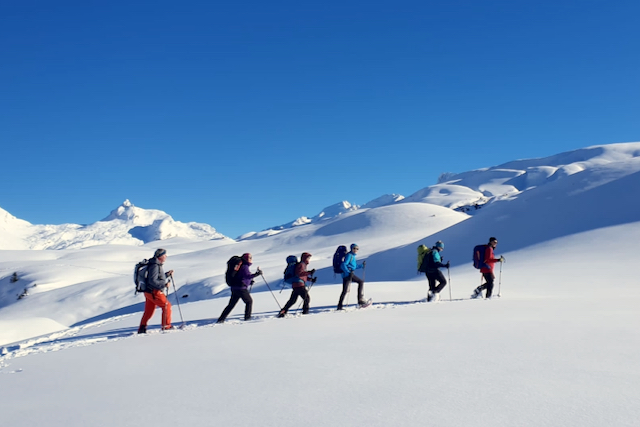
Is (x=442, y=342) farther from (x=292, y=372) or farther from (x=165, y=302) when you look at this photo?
(x=165, y=302)

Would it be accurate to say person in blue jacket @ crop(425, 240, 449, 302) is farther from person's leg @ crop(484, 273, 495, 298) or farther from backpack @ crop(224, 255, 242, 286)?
backpack @ crop(224, 255, 242, 286)

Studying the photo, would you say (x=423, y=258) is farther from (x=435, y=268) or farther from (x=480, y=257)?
(x=480, y=257)

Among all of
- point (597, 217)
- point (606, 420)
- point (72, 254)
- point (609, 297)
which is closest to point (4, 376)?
point (606, 420)

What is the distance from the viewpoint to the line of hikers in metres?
10.3

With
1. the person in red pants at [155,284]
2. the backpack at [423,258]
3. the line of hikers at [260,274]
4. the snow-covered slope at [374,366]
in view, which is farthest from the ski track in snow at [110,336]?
the backpack at [423,258]

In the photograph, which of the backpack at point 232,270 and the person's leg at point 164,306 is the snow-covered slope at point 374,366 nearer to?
the person's leg at point 164,306

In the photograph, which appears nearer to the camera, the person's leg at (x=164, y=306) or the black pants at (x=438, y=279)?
the person's leg at (x=164, y=306)

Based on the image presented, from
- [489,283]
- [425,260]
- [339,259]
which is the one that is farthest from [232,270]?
[489,283]

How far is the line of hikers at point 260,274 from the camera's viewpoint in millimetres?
10328

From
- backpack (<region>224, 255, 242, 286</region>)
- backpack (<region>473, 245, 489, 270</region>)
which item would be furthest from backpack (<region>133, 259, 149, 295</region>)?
backpack (<region>473, 245, 489, 270</region>)

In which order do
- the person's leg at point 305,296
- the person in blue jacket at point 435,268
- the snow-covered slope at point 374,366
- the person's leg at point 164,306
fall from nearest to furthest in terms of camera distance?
the snow-covered slope at point 374,366 < the person's leg at point 164,306 < the person's leg at point 305,296 < the person in blue jacket at point 435,268

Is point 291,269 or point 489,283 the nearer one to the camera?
point 291,269

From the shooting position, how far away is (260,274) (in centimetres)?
1231

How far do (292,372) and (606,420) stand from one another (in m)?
3.39
